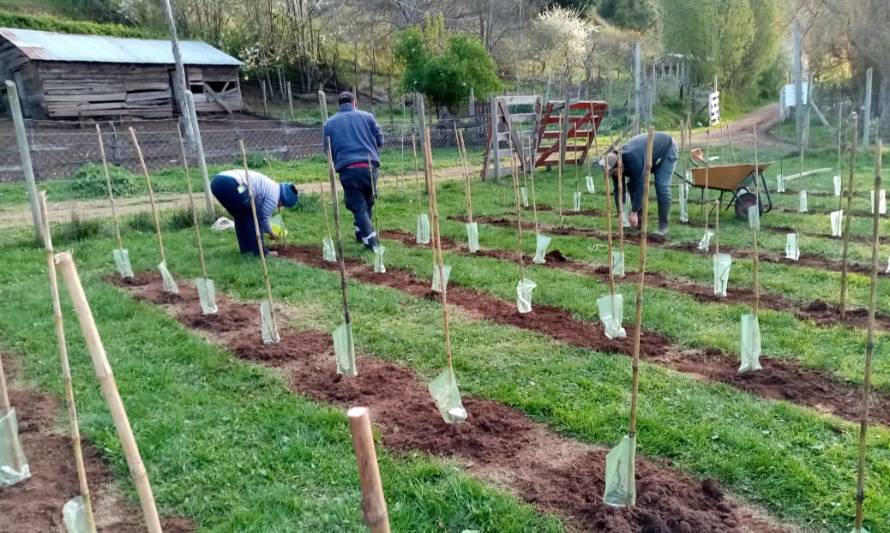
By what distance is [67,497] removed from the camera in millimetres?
2883

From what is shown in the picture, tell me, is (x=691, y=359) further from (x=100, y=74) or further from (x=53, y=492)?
(x=100, y=74)

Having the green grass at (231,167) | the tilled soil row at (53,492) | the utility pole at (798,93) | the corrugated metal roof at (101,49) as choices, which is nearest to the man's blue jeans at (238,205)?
the green grass at (231,167)

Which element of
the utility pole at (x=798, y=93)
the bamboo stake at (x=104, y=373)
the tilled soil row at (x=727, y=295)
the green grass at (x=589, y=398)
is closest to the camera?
the bamboo stake at (x=104, y=373)

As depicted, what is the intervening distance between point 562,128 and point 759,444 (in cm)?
1169

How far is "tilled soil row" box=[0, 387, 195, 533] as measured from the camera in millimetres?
2682

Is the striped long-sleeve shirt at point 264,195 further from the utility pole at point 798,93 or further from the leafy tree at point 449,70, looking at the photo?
the leafy tree at point 449,70

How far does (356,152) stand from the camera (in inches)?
282

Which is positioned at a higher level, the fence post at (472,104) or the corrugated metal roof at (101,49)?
the corrugated metal roof at (101,49)

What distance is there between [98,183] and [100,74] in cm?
967

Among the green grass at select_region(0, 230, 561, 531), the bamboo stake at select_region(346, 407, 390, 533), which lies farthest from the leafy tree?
the bamboo stake at select_region(346, 407, 390, 533)

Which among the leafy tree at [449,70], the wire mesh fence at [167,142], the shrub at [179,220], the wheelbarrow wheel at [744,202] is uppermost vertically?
the leafy tree at [449,70]

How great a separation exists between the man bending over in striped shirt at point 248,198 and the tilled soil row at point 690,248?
10.4 ft

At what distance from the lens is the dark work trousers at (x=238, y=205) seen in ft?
21.3

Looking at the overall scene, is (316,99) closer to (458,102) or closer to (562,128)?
(458,102)
